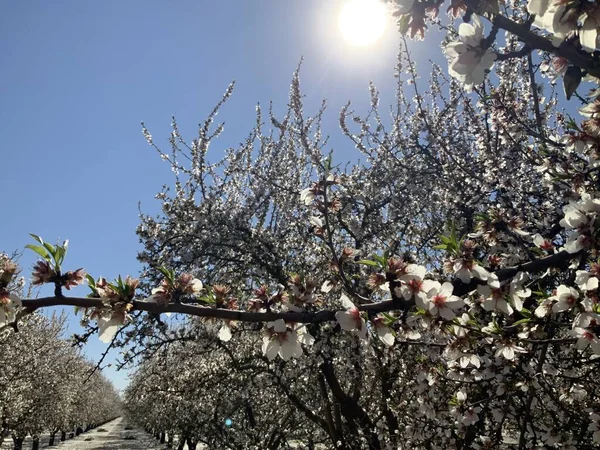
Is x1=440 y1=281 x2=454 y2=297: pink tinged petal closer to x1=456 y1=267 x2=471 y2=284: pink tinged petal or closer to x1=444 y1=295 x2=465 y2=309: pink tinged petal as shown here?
x1=444 y1=295 x2=465 y2=309: pink tinged petal

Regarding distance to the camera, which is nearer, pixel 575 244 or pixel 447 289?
pixel 575 244

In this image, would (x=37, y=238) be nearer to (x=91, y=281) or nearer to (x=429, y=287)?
(x=91, y=281)

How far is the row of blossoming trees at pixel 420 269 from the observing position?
160cm

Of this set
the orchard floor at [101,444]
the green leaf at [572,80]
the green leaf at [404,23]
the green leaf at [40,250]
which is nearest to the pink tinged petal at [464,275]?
the green leaf at [572,80]

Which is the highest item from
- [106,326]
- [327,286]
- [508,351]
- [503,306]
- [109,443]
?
[327,286]

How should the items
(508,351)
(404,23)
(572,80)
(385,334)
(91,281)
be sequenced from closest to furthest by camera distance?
1. (572,80)
2. (404,23)
3. (91,281)
4. (385,334)
5. (508,351)

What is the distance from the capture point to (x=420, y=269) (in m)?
1.66

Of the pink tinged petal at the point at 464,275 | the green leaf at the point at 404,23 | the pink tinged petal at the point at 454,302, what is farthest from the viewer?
the pink tinged petal at the point at 464,275

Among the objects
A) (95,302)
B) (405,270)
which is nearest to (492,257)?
(405,270)

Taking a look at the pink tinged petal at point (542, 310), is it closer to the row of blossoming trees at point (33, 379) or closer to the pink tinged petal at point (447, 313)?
the pink tinged petal at point (447, 313)

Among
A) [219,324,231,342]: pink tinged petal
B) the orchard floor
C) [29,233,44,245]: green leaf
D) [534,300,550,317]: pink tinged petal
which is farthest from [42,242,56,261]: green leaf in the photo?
the orchard floor

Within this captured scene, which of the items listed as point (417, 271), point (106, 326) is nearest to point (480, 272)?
point (417, 271)

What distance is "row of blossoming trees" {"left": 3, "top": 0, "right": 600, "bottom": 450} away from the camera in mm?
1596

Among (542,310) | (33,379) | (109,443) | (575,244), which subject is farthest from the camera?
(109,443)
